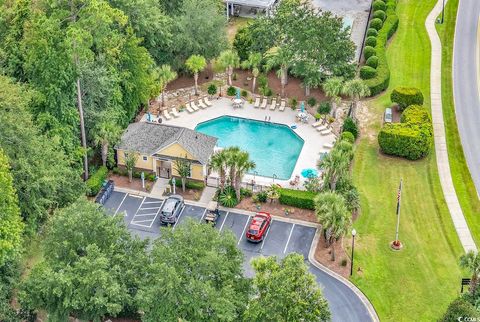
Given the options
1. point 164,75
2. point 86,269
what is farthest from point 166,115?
point 86,269

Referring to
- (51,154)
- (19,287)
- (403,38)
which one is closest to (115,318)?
(19,287)

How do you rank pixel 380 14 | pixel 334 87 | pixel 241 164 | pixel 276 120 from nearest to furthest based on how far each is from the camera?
pixel 241 164, pixel 334 87, pixel 276 120, pixel 380 14

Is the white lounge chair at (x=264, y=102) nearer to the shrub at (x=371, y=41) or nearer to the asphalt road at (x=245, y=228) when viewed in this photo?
the shrub at (x=371, y=41)

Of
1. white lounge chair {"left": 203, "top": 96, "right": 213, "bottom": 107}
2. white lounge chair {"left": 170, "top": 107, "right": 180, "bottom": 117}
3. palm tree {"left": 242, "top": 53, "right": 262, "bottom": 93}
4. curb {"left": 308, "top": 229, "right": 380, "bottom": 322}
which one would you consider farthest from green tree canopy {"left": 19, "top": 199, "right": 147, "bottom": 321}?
palm tree {"left": 242, "top": 53, "right": 262, "bottom": 93}

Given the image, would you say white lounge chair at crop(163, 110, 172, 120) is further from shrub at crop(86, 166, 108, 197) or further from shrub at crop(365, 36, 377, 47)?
shrub at crop(365, 36, 377, 47)

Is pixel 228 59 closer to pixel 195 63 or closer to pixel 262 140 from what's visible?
pixel 195 63

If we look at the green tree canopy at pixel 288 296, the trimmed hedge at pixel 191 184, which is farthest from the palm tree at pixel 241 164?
the green tree canopy at pixel 288 296
